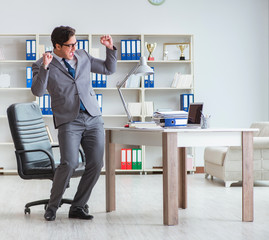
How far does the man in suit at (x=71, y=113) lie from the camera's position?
3691 millimetres

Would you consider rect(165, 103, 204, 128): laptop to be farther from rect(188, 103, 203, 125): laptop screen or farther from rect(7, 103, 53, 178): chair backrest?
rect(7, 103, 53, 178): chair backrest

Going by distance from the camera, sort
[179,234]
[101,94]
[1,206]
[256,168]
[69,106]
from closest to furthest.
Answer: [179,234], [69,106], [1,206], [256,168], [101,94]

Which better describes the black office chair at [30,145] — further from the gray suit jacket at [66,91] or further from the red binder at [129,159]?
the red binder at [129,159]

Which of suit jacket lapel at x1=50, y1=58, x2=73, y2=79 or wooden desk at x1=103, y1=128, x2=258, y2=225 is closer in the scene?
wooden desk at x1=103, y1=128, x2=258, y2=225

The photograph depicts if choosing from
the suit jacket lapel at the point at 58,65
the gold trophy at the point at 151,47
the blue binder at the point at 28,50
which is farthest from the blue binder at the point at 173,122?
the blue binder at the point at 28,50

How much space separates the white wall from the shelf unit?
199 millimetres

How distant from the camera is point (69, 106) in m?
3.70

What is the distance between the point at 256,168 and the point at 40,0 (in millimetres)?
3932

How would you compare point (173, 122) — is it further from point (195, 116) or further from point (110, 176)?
point (110, 176)

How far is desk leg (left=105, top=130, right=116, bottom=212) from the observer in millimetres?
4133

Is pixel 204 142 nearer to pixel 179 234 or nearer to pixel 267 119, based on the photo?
pixel 179 234

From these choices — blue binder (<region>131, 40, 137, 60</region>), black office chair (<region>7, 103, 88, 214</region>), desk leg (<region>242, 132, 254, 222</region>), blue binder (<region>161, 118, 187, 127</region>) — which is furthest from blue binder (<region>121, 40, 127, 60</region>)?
desk leg (<region>242, 132, 254, 222</region>)

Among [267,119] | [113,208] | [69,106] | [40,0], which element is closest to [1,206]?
[113,208]

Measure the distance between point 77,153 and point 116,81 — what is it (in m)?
3.83
